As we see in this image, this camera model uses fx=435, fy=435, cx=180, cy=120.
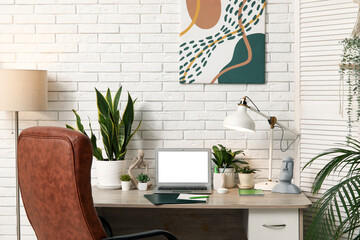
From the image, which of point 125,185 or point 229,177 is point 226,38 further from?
point 125,185

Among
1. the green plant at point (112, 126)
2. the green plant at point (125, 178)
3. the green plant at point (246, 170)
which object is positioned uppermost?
the green plant at point (112, 126)

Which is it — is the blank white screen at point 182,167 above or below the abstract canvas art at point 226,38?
below

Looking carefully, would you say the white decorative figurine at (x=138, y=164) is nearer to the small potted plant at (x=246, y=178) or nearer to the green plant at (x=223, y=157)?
the green plant at (x=223, y=157)

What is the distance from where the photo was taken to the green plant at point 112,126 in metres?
2.79

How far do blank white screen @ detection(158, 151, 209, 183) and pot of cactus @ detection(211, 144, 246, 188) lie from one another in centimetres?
9

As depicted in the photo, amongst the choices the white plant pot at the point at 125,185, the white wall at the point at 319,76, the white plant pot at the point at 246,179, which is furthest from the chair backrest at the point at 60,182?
the white wall at the point at 319,76

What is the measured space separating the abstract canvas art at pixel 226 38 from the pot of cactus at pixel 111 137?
577 mm

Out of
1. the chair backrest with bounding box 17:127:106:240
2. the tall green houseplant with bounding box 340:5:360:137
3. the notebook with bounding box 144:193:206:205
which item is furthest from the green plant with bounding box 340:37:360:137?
the chair backrest with bounding box 17:127:106:240

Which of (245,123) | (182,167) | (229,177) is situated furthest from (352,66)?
(182,167)

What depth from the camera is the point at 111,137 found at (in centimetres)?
281

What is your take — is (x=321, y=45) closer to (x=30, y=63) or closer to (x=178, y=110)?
(x=178, y=110)

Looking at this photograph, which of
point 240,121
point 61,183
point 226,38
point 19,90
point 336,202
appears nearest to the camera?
point 61,183

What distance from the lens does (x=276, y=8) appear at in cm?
297

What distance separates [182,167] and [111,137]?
0.50 meters
